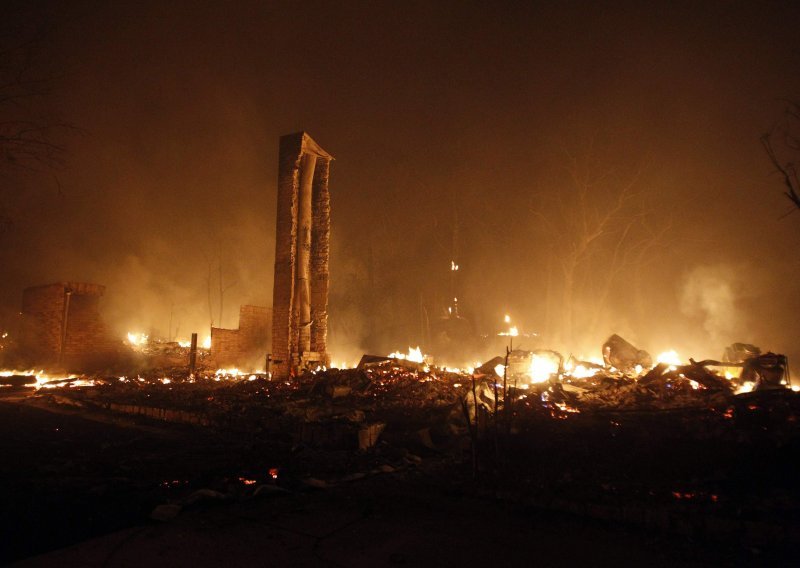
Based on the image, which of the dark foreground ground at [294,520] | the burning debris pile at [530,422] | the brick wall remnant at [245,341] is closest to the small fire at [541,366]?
the burning debris pile at [530,422]

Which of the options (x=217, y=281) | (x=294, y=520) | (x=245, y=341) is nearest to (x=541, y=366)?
(x=245, y=341)

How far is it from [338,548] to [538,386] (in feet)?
28.8

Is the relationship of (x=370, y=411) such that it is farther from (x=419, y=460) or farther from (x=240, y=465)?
(x=240, y=465)

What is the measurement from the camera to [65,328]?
18.8 meters

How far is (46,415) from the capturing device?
1113 centimetres

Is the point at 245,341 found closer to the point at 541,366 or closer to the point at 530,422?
the point at 541,366

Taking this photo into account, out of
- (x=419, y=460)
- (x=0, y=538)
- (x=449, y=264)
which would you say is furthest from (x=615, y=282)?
(x=0, y=538)

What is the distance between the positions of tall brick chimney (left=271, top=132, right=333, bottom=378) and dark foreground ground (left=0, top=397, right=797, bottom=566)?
796 centimetres

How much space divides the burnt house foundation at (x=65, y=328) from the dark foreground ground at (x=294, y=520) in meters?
13.5

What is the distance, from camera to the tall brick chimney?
15227mm

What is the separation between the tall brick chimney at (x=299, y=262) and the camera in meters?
15.2

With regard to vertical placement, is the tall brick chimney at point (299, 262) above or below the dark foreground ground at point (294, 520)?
above

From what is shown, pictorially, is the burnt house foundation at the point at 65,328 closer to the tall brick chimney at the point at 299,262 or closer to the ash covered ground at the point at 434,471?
the ash covered ground at the point at 434,471

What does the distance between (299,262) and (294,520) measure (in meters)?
11.8
